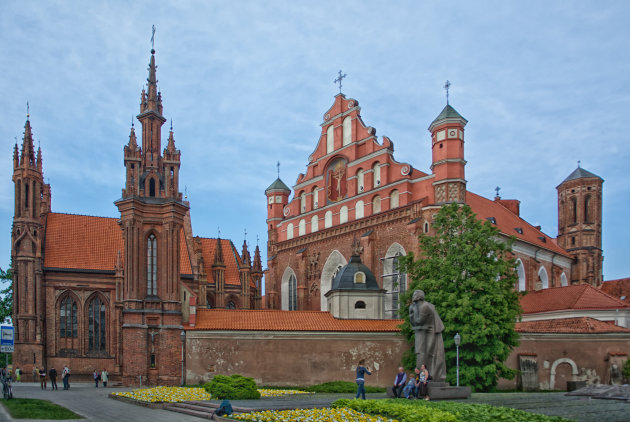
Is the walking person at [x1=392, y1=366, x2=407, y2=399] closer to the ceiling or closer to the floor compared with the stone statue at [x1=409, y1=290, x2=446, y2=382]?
closer to the floor

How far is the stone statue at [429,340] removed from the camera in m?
21.3

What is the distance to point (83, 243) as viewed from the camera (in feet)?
155

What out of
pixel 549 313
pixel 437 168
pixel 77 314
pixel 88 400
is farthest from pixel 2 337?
pixel 549 313

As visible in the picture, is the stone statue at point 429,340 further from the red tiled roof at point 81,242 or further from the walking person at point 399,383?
the red tiled roof at point 81,242

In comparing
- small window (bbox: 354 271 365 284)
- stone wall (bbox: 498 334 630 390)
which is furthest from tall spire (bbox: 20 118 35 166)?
stone wall (bbox: 498 334 630 390)

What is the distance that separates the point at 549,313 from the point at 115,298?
1173 inches

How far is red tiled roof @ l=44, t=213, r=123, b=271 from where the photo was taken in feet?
148

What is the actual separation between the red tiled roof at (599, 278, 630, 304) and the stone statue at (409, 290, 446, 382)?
138 feet

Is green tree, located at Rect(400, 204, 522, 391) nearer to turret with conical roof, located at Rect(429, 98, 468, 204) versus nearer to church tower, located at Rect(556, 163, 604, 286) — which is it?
turret with conical roof, located at Rect(429, 98, 468, 204)

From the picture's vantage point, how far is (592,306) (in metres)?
41.2

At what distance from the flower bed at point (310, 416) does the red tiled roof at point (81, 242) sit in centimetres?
3132

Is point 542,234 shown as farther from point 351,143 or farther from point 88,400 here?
point 88,400


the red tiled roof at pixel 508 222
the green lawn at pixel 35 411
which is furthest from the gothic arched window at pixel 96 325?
the red tiled roof at pixel 508 222

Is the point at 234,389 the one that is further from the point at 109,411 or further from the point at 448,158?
the point at 448,158
